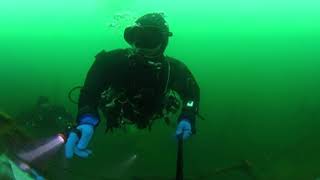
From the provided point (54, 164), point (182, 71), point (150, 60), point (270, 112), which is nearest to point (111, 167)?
point (54, 164)

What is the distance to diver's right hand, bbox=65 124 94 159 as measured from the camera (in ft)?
15.9

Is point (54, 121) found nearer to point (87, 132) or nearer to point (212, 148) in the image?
point (212, 148)

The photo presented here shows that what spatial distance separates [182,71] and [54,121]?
4760 mm

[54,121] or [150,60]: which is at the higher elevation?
[150,60]

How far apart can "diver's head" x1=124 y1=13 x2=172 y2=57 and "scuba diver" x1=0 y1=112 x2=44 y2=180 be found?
1.81m

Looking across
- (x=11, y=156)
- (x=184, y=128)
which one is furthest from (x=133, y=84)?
(x=11, y=156)

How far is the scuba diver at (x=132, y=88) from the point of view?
4.91m

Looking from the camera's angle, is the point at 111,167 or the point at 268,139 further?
the point at 268,139

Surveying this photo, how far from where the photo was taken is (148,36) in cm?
494

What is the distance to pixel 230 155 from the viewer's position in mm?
8867

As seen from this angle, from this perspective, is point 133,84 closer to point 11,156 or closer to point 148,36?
point 148,36

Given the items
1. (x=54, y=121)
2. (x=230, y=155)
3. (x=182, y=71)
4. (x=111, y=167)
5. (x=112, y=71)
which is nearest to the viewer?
(x=112, y=71)

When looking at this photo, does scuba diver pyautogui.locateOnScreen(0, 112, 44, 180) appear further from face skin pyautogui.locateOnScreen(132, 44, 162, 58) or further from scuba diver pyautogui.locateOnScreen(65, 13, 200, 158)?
face skin pyautogui.locateOnScreen(132, 44, 162, 58)

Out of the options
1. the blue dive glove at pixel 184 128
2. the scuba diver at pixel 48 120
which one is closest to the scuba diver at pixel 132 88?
the blue dive glove at pixel 184 128
